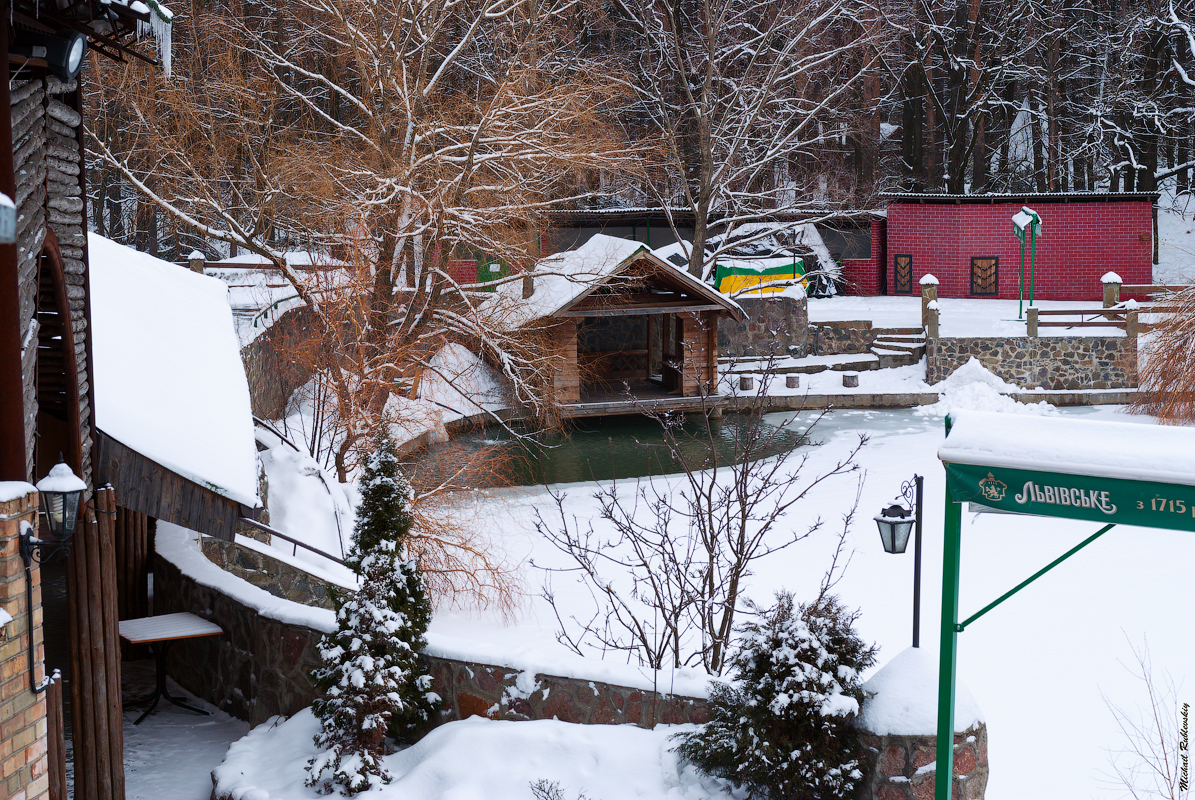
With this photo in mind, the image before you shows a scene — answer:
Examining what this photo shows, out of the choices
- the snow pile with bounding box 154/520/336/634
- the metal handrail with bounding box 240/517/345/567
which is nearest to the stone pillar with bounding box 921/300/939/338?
the metal handrail with bounding box 240/517/345/567

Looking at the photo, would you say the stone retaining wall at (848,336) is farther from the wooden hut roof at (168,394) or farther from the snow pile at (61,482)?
the snow pile at (61,482)

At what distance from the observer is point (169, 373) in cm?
799

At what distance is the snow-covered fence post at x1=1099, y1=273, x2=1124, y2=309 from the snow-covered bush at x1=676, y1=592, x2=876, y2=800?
22.2 m

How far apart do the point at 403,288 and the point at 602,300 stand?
731 centimetres

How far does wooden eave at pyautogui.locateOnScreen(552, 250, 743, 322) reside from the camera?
2083 centimetres

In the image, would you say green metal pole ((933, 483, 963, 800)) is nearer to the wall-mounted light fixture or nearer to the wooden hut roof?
the wooden hut roof

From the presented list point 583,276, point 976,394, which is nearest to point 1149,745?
point 583,276

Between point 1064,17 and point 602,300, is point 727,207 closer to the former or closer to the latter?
point 602,300

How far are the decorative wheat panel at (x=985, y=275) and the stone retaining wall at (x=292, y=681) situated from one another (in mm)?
27460

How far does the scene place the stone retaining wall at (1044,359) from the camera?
77.7 ft

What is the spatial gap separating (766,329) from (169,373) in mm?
20316

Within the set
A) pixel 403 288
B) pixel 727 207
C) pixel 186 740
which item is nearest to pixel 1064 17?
pixel 727 207

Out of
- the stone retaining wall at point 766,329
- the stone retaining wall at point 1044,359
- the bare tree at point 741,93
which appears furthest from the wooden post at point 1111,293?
the stone retaining wall at point 766,329

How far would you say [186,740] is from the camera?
25.9 feet
